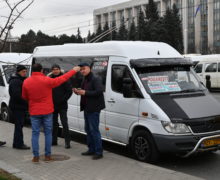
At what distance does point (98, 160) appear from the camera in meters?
7.16

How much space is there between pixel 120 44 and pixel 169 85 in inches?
52.6

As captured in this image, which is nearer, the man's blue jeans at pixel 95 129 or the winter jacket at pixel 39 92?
the winter jacket at pixel 39 92

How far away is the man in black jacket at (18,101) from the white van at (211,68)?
60.8 feet

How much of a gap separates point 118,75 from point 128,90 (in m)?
0.66

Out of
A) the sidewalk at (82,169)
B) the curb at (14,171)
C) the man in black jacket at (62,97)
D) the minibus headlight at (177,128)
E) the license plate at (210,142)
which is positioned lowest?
the sidewalk at (82,169)

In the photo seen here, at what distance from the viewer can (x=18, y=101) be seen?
7906 millimetres

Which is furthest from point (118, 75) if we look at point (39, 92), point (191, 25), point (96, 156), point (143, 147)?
point (191, 25)

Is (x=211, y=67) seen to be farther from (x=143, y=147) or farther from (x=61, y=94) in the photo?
(x=143, y=147)

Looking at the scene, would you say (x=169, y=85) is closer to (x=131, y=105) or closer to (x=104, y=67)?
(x=131, y=105)

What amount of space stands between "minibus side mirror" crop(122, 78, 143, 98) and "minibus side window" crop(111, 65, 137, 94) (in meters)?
0.28

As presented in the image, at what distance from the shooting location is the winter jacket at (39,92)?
6.72 m

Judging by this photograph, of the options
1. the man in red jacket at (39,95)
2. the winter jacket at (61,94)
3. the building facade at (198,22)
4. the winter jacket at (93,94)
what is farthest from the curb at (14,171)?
the building facade at (198,22)

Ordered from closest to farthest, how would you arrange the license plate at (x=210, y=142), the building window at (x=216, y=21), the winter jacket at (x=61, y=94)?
1. the license plate at (x=210, y=142)
2. the winter jacket at (x=61, y=94)
3. the building window at (x=216, y=21)

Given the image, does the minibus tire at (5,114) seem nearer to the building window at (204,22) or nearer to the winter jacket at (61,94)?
the winter jacket at (61,94)
